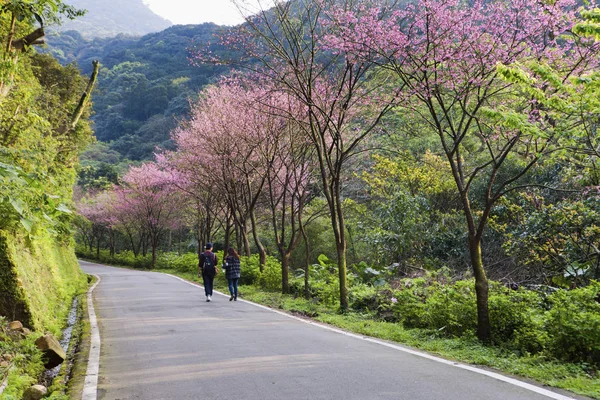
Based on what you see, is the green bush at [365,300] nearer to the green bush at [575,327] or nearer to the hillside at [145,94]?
the green bush at [575,327]

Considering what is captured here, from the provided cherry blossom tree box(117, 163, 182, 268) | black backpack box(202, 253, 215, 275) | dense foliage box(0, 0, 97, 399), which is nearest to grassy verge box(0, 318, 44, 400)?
dense foliage box(0, 0, 97, 399)

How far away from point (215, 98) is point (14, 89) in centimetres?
1090

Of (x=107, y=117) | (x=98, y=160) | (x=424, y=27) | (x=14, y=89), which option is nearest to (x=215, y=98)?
(x=14, y=89)

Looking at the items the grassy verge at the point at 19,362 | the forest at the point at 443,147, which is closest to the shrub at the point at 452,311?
the forest at the point at 443,147

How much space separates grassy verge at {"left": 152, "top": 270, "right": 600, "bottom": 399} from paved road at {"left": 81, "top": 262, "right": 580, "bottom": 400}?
25.1 inches

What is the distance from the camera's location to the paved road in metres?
4.67

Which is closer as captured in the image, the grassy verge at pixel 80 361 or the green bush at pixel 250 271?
the grassy verge at pixel 80 361

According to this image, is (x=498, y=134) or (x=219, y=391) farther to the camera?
(x=498, y=134)

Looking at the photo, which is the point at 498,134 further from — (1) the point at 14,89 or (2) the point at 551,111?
(1) the point at 14,89

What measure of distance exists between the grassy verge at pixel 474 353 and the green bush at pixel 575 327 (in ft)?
0.95

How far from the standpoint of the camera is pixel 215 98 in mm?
20219

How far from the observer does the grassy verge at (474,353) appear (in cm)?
510

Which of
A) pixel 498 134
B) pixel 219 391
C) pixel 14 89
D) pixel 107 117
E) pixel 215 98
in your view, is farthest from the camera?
pixel 107 117

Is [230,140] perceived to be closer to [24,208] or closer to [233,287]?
Result: [233,287]
